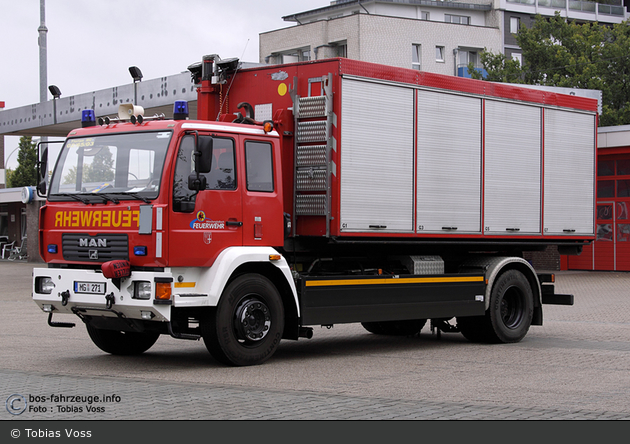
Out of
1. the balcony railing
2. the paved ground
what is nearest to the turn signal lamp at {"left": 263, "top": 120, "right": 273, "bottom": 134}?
the paved ground

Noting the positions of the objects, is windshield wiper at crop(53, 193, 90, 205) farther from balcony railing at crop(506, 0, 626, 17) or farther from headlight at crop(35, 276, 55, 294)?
balcony railing at crop(506, 0, 626, 17)

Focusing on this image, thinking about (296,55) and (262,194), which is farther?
(296,55)

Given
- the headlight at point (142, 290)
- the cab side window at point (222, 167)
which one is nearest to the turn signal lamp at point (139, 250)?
the headlight at point (142, 290)

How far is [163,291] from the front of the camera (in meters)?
9.37

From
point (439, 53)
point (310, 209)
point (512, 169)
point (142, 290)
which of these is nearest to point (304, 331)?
point (310, 209)

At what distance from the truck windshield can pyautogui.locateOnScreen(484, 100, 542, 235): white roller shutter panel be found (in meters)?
5.17

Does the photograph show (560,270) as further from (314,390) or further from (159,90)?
(314,390)

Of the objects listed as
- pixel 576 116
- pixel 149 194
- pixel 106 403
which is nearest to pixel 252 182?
pixel 149 194

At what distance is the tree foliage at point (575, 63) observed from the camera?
45375mm

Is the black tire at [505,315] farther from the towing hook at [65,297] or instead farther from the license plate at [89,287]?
the towing hook at [65,297]

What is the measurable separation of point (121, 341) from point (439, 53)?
178 ft

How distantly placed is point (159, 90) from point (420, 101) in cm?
1680

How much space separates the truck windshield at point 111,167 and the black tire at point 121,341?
1.88 metres

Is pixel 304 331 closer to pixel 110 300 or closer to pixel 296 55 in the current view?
pixel 110 300
